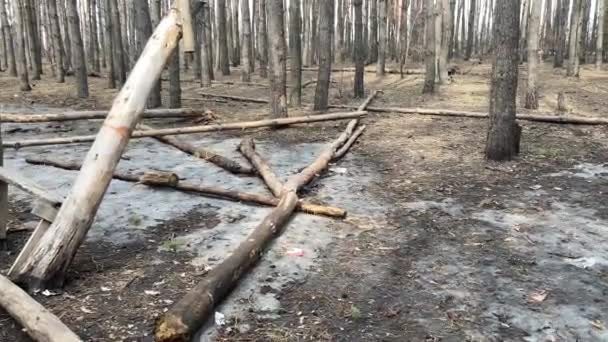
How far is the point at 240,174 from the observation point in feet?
23.6

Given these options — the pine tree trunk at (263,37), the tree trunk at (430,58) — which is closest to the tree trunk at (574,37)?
the tree trunk at (430,58)

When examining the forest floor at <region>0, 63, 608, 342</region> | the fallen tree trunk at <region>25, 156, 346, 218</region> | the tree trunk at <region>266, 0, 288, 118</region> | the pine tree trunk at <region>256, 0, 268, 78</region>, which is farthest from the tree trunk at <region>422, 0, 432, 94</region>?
the fallen tree trunk at <region>25, 156, 346, 218</region>

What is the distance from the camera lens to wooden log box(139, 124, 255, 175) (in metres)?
7.20

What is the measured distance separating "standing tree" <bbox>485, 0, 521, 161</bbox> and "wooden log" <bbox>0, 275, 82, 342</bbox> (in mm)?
6394

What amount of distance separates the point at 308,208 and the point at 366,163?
2614 mm

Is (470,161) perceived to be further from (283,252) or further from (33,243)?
(33,243)

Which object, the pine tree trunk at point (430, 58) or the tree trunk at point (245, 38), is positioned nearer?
the pine tree trunk at point (430, 58)

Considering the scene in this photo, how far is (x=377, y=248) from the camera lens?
4.70m

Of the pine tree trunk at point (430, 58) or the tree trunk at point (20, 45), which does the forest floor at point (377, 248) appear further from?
the tree trunk at point (20, 45)

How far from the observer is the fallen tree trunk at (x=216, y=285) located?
3047 millimetres

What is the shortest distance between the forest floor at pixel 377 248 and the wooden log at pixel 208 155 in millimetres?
162

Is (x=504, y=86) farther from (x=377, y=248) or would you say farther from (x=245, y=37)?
(x=245, y=37)

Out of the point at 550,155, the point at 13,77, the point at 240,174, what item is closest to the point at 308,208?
the point at 240,174

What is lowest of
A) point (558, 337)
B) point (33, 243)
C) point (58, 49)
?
point (558, 337)
